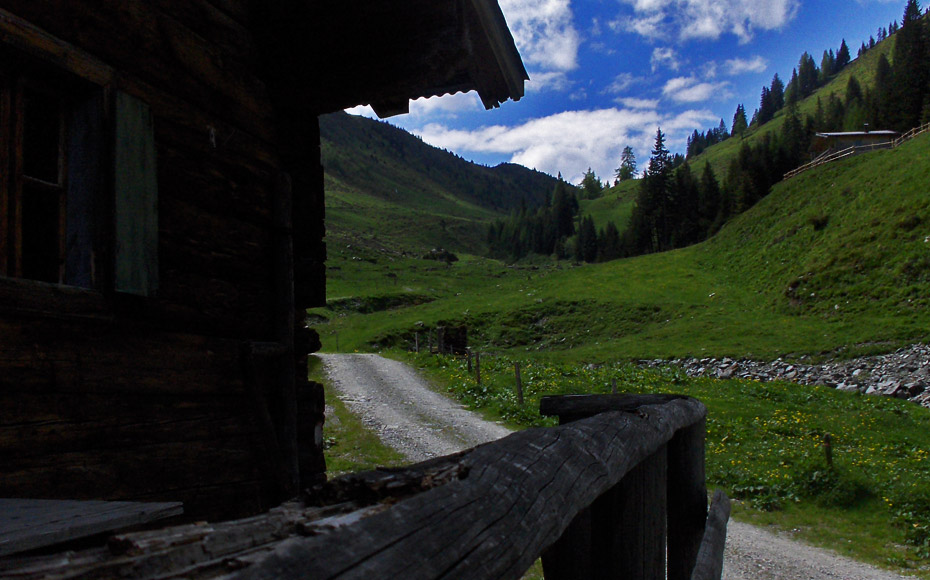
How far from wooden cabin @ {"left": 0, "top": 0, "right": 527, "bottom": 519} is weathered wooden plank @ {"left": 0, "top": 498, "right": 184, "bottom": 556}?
83 centimetres

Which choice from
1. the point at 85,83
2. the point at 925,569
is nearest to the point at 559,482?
the point at 85,83

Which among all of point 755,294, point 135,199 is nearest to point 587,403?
point 135,199

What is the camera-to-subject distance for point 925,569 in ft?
25.0

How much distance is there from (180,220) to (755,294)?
4365cm

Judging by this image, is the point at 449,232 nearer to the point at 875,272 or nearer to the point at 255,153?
the point at 875,272

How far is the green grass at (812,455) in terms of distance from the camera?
887 cm

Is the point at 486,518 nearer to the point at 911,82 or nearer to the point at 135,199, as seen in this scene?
the point at 135,199

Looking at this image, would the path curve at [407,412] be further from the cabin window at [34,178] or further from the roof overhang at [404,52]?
the cabin window at [34,178]

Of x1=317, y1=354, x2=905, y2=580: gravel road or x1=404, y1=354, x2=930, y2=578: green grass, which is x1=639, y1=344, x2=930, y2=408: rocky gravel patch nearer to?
x1=404, y1=354, x2=930, y2=578: green grass

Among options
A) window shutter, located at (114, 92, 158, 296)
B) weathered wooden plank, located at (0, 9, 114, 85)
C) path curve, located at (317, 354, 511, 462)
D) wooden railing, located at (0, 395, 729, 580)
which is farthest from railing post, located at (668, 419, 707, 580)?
path curve, located at (317, 354, 511, 462)

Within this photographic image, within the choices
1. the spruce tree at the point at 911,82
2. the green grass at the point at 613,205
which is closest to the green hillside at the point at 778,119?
the green grass at the point at 613,205

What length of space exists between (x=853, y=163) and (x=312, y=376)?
170 ft

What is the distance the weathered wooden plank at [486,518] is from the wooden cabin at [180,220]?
2.47 m

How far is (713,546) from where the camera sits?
314cm
